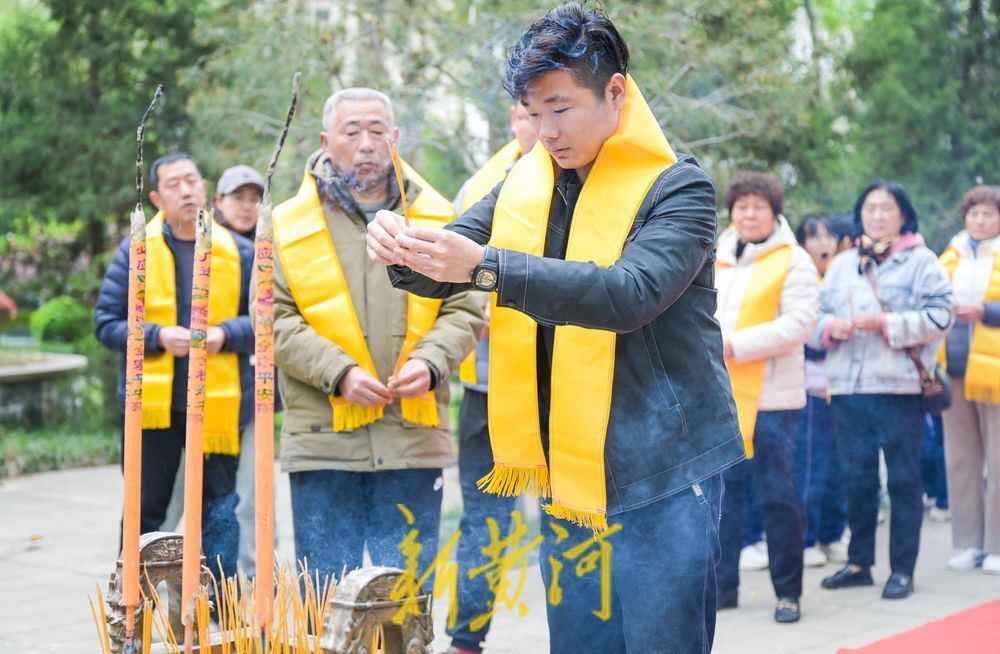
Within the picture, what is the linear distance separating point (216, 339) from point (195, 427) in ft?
7.29

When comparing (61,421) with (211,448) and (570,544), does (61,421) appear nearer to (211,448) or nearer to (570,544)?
(211,448)

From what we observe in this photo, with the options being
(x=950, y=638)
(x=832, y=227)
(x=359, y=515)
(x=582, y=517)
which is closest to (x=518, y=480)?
(x=582, y=517)

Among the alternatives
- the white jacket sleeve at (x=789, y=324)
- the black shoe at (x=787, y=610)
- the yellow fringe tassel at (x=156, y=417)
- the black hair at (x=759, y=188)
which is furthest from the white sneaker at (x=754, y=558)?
the yellow fringe tassel at (x=156, y=417)

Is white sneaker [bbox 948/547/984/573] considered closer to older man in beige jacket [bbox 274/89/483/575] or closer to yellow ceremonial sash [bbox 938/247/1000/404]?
yellow ceremonial sash [bbox 938/247/1000/404]

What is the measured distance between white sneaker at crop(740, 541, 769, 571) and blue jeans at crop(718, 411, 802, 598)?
103 centimetres

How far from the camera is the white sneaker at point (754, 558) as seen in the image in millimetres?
6362

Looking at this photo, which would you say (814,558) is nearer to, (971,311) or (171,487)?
(971,311)

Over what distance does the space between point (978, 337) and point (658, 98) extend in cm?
273

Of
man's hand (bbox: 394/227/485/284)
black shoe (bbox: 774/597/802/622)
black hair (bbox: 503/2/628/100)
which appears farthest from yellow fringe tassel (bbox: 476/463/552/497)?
black shoe (bbox: 774/597/802/622)

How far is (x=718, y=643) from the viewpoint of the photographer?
189 inches

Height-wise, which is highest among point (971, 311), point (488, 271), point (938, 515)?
point (488, 271)

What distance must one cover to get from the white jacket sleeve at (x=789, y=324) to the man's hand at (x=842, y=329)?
430 mm

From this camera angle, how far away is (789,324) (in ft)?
17.1

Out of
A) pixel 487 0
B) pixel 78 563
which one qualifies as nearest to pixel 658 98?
pixel 487 0
